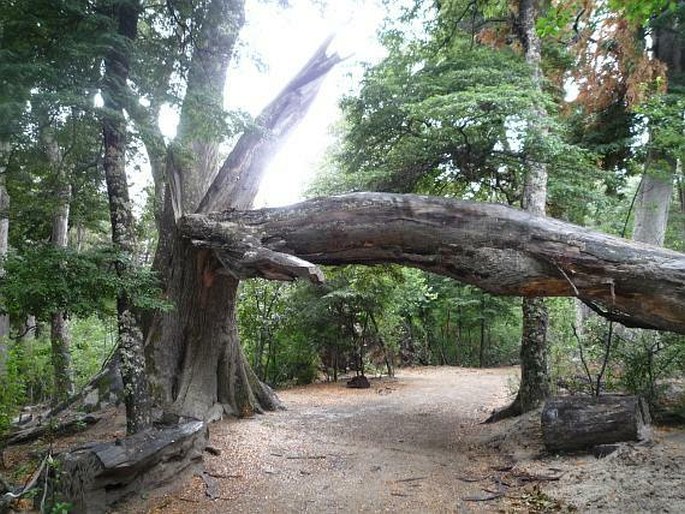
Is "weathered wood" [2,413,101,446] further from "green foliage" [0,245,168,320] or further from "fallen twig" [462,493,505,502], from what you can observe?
"fallen twig" [462,493,505,502]

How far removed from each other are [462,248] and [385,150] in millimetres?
3379

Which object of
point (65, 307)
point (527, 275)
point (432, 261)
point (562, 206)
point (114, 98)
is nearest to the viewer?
point (65, 307)

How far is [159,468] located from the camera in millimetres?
4762

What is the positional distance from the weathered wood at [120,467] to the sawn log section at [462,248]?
2045 millimetres

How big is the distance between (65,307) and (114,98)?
2.09 meters

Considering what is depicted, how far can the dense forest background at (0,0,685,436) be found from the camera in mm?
4379

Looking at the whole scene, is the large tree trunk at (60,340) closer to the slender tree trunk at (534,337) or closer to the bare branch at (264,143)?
the bare branch at (264,143)

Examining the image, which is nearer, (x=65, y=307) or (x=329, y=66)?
(x=65, y=307)

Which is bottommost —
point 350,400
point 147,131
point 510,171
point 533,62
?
point 350,400

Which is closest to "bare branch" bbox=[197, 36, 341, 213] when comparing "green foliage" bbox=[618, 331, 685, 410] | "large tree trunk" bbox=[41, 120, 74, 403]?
"large tree trunk" bbox=[41, 120, 74, 403]

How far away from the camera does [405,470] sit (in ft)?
17.5

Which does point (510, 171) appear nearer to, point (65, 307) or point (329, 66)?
point (329, 66)

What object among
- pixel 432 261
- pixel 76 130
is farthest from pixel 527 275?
pixel 76 130

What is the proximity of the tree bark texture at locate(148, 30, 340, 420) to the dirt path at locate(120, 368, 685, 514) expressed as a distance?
63cm
